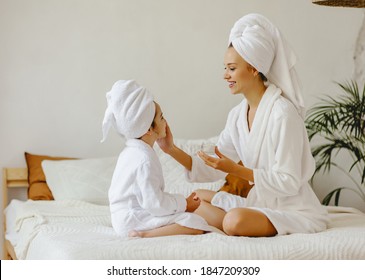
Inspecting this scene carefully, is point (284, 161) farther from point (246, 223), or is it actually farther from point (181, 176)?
point (181, 176)

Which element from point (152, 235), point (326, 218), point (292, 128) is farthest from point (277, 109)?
point (152, 235)

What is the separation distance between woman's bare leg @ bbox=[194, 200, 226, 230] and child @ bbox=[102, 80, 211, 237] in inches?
5.7

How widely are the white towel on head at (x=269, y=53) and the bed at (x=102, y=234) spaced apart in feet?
2.10

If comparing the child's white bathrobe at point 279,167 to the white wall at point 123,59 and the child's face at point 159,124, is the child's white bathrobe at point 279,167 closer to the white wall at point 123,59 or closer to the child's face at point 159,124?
the child's face at point 159,124

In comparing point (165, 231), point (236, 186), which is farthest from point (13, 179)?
point (165, 231)

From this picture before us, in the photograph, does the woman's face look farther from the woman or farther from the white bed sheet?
the white bed sheet

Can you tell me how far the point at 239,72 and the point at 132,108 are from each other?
55 centimetres

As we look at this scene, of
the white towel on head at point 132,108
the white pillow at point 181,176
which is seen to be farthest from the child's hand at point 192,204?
the white pillow at point 181,176

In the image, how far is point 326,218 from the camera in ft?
10.5

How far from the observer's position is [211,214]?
322cm

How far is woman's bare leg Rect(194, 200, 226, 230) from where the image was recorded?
3199 millimetres

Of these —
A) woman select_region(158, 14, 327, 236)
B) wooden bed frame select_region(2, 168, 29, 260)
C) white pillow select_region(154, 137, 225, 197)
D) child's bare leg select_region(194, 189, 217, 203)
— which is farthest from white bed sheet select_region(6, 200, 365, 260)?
wooden bed frame select_region(2, 168, 29, 260)

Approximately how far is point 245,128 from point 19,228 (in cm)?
122

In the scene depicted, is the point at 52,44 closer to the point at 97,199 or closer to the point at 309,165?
the point at 97,199
